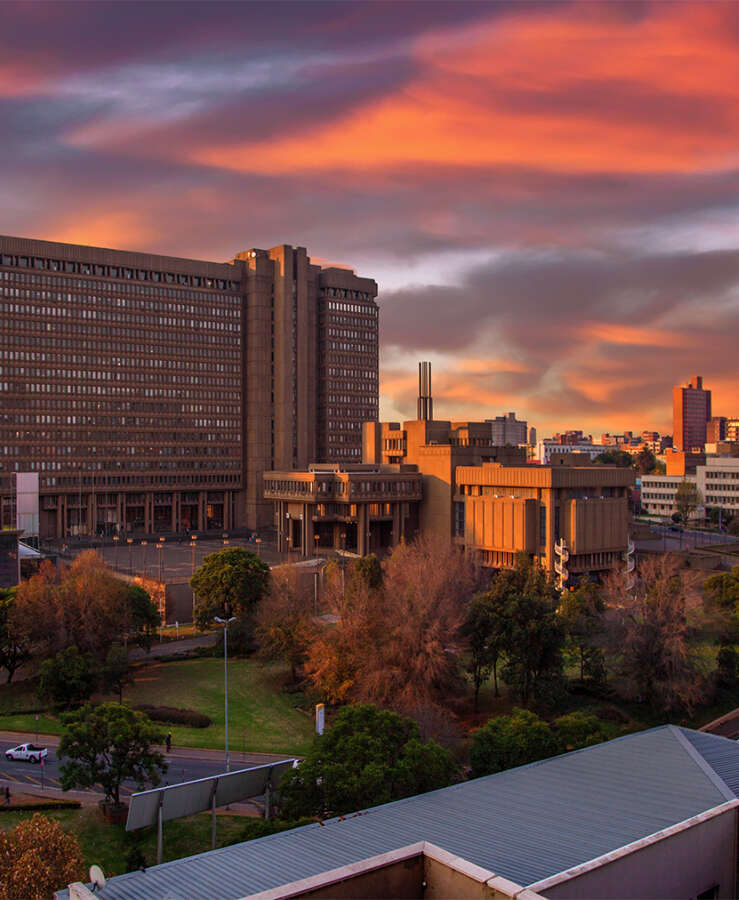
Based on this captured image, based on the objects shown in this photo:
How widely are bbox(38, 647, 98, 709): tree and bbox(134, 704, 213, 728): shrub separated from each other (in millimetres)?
5799

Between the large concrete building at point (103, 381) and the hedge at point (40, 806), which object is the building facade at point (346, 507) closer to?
the large concrete building at point (103, 381)

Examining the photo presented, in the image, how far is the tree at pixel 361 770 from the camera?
36.7m

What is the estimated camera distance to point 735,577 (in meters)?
90.0

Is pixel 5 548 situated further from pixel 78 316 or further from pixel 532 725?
pixel 78 316

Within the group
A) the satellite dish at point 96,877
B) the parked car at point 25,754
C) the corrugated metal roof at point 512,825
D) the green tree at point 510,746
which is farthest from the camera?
the parked car at point 25,754

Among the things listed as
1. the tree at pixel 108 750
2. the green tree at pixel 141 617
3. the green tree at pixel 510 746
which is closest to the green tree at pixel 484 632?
the green tree at pixel 510 746

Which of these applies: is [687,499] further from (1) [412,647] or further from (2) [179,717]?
(2) [179,717]

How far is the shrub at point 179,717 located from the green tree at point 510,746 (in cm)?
2884

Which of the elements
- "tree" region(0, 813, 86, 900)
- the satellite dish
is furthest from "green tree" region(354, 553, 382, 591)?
the satellite dish

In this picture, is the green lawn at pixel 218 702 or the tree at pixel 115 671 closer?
the green lawn at pixel 218 702

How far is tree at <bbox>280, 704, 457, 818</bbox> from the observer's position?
36.7 metres

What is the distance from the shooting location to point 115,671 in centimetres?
7012

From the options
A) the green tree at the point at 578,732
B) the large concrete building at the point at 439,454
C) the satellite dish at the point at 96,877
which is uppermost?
the large concrete building at the point at 439,454

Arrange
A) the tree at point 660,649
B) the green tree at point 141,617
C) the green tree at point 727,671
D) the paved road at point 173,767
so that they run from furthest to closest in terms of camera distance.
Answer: the green tree at point 141,617, the green tree at point 727,671, the tree at point 660,649, the paved road at point 173,767
